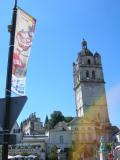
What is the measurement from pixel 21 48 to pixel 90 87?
85.6 metres

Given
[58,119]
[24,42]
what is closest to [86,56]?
[58,119]

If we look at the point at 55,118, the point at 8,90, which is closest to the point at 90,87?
the point at 55,118

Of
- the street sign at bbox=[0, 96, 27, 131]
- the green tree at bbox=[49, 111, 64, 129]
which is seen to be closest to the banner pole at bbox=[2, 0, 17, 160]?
the street sign at bbox=[0, 96, 27, 131]

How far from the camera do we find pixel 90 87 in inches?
3666

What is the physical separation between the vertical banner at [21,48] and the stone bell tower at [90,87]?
8218cm

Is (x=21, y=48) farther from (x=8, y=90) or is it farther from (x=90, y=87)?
(x=90, y=87)

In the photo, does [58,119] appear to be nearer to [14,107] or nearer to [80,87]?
[80,87]

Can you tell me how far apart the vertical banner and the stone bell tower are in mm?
82184

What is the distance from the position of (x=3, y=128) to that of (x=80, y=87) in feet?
283

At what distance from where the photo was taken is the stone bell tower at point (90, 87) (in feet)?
298

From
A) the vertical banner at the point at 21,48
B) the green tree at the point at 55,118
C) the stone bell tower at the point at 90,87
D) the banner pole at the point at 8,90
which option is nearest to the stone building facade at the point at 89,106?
the stone bell tower at the point at 90,87

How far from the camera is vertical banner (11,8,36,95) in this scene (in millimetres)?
7840

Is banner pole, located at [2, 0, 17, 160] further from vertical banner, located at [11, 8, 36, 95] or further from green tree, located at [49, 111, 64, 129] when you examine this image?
green tree, located at [49, 111, 64, 129]

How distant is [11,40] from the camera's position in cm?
796
